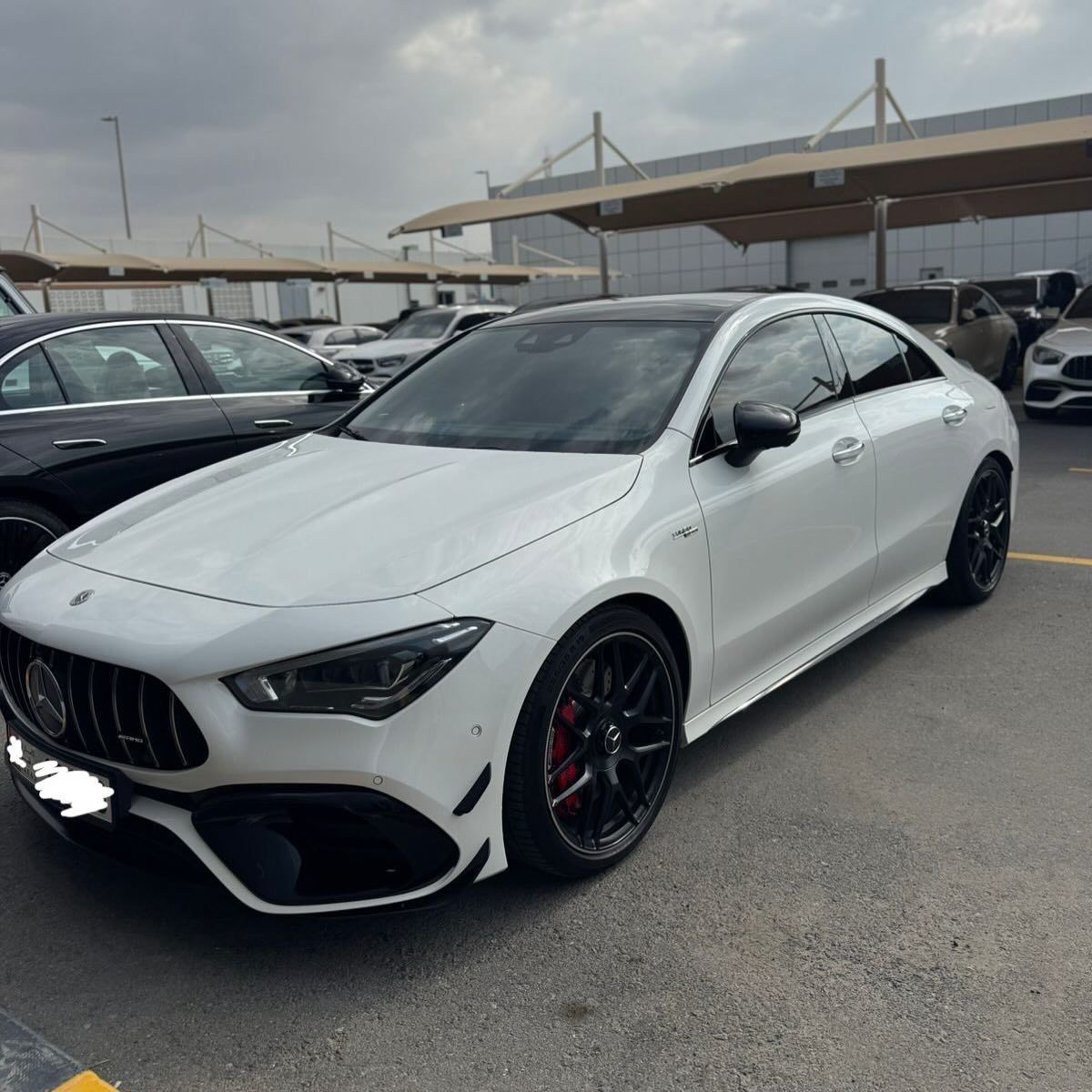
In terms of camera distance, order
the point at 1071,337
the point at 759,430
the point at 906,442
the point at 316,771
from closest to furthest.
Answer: the point at 316,771, the point at 759,430, the point at 906,442, the point at 1071,337

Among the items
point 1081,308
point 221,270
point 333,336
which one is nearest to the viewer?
point 1081,308

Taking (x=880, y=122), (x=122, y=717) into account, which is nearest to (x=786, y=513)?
(x=122, y=717)

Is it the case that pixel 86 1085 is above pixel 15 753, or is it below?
below

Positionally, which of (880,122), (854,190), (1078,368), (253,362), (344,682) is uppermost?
(880,122)

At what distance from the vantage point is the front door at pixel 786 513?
3352 mm

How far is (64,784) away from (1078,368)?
11.1m

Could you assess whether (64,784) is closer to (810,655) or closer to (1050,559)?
(810,655)

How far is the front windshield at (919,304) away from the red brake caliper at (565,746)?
12.0m

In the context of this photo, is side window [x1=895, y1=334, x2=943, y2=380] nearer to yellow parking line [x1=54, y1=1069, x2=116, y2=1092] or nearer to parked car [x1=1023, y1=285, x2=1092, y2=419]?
yellow parking line [x1=54, y1=1069, x2=116, y2=1092]

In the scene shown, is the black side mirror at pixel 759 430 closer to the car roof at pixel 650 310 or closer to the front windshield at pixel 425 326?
the car roof at pixel 650 310

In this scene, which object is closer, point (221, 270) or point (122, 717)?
point (122, 717)

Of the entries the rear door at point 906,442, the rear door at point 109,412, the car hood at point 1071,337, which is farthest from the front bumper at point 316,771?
the car hood at point 1071,337

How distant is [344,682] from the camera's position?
2.42m

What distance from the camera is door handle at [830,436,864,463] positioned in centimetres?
390
